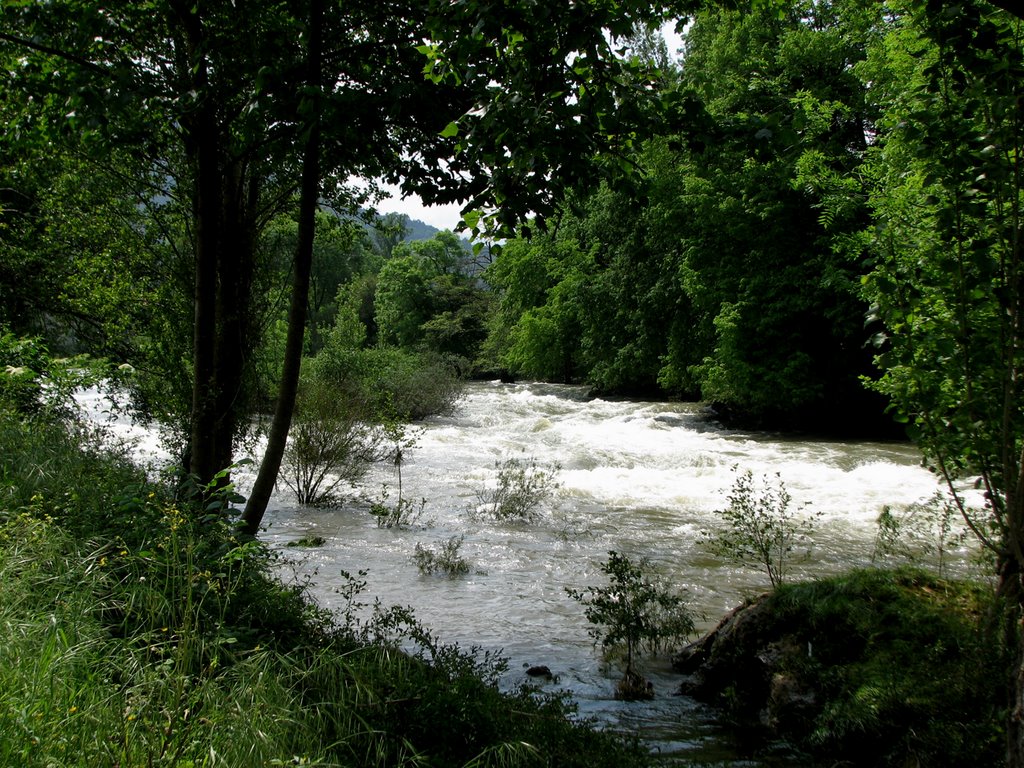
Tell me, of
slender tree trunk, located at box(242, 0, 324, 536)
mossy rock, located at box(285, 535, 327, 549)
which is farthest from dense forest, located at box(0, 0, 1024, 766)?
mossy rock, located at box(285, 535, 327, 549)

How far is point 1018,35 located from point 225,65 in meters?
4.48

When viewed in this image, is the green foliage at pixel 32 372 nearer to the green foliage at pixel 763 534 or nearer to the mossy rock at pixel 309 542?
the mossy rock at pixel 309 542

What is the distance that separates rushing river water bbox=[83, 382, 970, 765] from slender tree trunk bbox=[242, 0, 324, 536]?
3.89ft

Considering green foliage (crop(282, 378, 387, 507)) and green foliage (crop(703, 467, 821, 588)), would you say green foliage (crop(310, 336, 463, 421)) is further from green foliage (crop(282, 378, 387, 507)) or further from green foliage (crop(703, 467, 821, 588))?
green foliage (crop(703, 467, 821, 588))

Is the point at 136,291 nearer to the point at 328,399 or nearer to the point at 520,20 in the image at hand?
the point at 328,399

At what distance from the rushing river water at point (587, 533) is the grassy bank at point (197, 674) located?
149cm

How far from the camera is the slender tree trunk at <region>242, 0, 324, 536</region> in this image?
4.23 m

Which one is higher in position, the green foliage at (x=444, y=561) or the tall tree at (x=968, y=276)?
the tall tree at (x=968, y=276)

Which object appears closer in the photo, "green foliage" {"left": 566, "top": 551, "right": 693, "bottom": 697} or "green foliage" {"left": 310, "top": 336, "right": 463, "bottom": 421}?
"green foliage" {"left": 566, "top": 551, "right": 693, "bottom": 697}

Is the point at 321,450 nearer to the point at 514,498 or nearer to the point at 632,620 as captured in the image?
the point at 514,498

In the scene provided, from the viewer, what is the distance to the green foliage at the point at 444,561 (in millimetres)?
8445

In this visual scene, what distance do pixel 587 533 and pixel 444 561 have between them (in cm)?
265

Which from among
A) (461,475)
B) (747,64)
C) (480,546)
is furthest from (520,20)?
(747,64)

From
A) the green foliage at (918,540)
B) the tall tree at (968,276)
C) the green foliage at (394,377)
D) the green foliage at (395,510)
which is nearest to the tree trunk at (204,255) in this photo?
the tall tree at (968,276)
